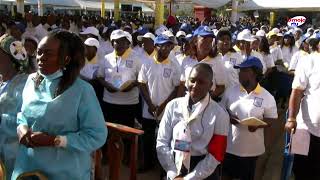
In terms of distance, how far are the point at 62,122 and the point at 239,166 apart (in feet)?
7.53

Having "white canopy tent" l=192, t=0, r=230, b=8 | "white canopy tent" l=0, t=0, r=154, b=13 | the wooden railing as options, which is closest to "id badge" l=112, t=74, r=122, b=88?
the wooden railing

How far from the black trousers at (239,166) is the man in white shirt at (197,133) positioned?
3.38ft

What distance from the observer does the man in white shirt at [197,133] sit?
3090 millimetres

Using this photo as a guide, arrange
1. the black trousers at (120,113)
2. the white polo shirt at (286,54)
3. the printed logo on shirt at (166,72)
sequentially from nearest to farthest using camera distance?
the printed logo on shirt at (166,72), the black trousers at (120,113), the white polo shirt at (286,54)

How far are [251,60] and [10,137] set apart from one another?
7.31 feet

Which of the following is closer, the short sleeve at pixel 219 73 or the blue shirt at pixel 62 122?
the blue shirt at pixel 62 122

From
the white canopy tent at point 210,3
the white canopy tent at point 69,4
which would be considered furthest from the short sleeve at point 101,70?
the white canopy tent at point 69,4

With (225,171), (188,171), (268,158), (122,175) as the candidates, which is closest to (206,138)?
(188,171)

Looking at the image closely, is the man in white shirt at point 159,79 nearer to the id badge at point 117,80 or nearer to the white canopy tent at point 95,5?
the id badge at point 117,80

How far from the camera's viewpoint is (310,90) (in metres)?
3.88

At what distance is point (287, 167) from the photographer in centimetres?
405

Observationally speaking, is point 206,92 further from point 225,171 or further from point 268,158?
point 268,158

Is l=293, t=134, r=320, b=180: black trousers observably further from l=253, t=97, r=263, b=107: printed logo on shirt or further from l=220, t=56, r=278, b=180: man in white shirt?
l=253, t=97, r=263, b=107: printed logo on shirt

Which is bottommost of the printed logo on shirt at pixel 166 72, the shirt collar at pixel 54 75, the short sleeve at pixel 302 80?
the printed logo on shirt at pixel 166 72
